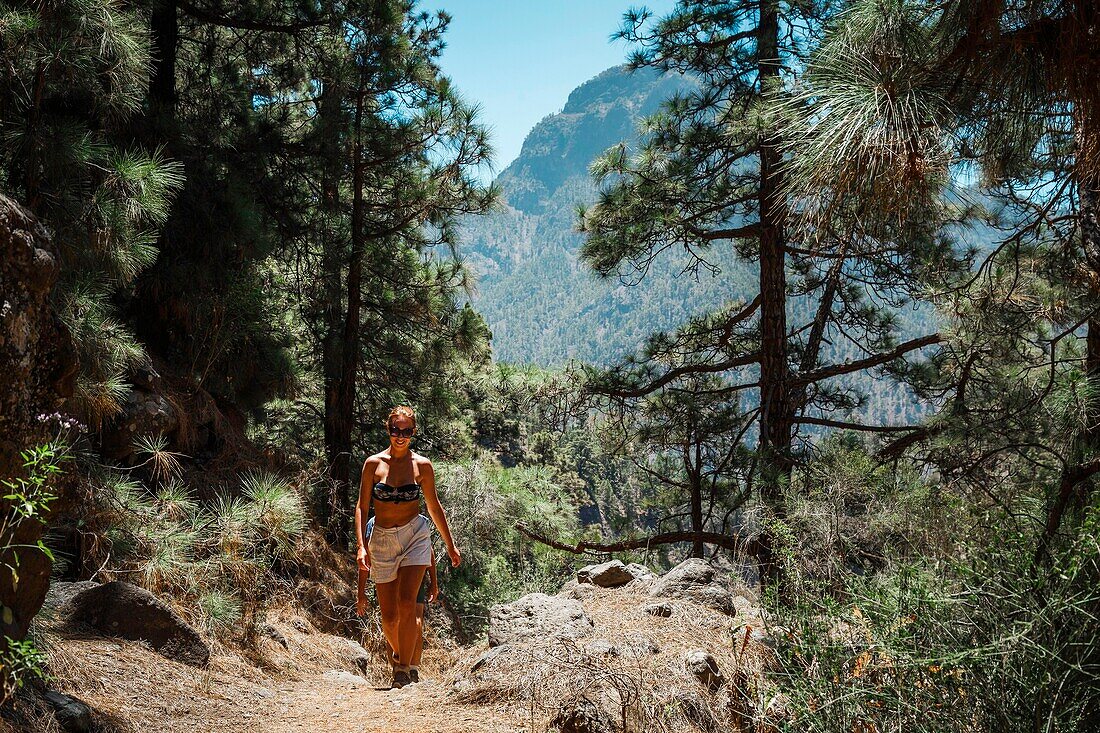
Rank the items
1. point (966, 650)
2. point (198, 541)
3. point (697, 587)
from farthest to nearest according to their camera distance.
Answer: point (198, 541) < point (697, 587) < point (966, 650)

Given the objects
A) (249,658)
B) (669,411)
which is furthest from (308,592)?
(669,411)

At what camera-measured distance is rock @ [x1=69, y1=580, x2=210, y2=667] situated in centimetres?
383

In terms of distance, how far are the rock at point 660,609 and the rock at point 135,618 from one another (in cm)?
261

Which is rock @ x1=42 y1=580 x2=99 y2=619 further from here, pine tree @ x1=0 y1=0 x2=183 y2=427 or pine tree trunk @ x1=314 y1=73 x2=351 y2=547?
pine tree trunk @ x1=314 y1=73 x2=351 y2=547

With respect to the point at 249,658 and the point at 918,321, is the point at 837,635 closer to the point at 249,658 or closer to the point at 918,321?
the point at 249,658

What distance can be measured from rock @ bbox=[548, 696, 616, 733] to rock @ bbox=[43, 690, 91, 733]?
5.75ft

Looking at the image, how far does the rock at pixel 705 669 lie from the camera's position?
11.8 ft

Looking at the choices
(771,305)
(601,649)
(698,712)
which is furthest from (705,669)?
(771,305)

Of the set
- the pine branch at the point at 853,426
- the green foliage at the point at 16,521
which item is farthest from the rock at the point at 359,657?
the pine branch at the point at 853,426

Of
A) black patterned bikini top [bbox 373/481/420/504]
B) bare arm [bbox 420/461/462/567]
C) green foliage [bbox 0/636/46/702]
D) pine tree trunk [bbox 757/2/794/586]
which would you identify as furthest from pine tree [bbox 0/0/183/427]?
pine tree trunk [bbox 757/2/794/586]

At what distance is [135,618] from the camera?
390cm

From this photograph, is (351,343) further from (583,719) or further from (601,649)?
(583,719)

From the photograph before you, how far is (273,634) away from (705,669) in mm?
3175

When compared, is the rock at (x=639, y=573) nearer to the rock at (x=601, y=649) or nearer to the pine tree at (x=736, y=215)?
the pine tree at (x=736, y=215)
